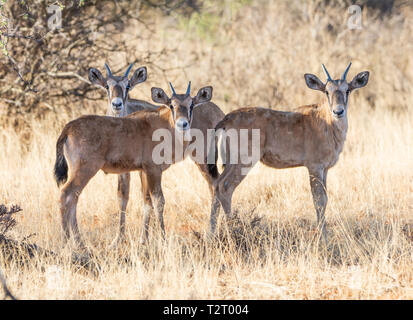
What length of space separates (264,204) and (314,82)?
1739 millimetres

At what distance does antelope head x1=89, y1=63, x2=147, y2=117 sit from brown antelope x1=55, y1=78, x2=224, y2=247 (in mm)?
561

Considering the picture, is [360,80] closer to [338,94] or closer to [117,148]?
[338,94]

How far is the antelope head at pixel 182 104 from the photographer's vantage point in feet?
26.2

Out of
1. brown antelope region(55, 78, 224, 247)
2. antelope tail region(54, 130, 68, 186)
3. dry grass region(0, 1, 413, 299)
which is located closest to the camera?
dry grass region(0, 1, 413, 299)

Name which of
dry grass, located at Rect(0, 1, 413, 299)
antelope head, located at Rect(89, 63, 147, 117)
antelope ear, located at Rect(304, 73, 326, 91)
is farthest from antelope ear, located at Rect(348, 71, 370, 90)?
antelope head, located at Rect(89, 63, 147, 117)

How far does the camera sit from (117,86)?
31.0 ft

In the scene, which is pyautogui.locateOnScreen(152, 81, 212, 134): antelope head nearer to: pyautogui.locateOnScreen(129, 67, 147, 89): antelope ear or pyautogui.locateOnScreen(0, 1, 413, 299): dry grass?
pyautogui.locateOnScreen(0, 1, 413, 299): dry grass

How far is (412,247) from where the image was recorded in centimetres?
743

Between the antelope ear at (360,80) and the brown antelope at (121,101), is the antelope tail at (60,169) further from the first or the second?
the antelope ear at (360,80)

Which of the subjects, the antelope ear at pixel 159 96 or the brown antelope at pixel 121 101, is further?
A: the brown antelope at pixel 121 101

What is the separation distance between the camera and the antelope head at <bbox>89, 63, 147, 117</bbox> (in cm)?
912

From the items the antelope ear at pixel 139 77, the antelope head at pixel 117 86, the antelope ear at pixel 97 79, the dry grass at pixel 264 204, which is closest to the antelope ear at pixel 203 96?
the antelope head at pixel 117 86

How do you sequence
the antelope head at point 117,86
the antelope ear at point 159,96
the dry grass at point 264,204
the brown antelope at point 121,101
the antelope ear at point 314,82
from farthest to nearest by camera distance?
the antelope head at point 117,86 → the brown antelope at point 121,101 → the antelope ear at point 314,82 → the antelope ear at point 159,96 → the dry grass at point 264,204

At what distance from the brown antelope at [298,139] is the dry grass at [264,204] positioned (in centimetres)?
49
